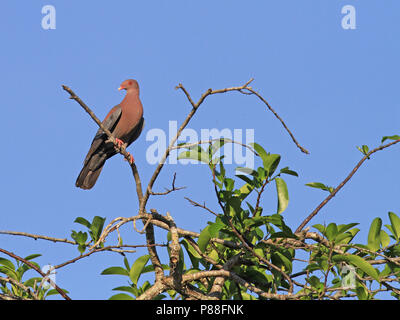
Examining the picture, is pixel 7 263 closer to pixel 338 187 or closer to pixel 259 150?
pixel 259 150

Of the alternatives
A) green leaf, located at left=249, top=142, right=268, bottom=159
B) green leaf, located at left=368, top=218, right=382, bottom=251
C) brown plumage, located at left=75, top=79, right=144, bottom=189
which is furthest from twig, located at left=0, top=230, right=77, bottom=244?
brown plumage, located at left=75, top=79, right=144, bottom=189

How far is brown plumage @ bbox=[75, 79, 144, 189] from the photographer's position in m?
6.93

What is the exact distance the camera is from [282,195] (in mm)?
3771

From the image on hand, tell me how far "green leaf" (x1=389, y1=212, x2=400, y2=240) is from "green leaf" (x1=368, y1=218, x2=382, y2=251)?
0.16m

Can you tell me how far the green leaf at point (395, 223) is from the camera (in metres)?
3.86

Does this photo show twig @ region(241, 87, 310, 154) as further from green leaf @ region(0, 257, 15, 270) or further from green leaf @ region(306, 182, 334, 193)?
green leaf @ region(0, 257, 15, 270)

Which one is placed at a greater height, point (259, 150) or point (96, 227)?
point (259, 150)

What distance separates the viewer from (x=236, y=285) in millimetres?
3826

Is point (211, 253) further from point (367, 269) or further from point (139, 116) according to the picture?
point (139, 116)

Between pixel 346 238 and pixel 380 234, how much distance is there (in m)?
0.29

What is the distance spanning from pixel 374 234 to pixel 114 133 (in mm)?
4336

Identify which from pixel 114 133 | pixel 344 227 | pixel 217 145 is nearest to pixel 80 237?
pixel 217 145

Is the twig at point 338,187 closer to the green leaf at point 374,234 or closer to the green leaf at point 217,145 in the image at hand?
the green leaf at point 374,234

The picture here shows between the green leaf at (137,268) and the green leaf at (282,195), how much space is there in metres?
1.11
